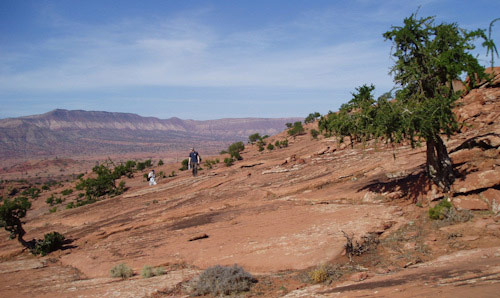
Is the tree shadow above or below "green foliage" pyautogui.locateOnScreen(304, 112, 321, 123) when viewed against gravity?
below

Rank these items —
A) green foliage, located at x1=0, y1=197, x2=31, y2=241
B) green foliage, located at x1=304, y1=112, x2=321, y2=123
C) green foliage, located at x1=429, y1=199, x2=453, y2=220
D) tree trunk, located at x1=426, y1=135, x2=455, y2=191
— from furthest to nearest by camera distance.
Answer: green foliage, located at x1=304, y1=112, x2=321, y2=123, green foliage, located at x1=0, y1=197, x2=31, y2=241, tree trunk, located at x1=426, y1=135, x2=455, y2=191, green foliage, located at x1=429, y1=199, x2=453, y2=220

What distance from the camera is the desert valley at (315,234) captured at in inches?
316

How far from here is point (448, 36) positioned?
10.8 m

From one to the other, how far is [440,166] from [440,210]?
176cm

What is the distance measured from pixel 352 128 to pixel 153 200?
1501 centimetres

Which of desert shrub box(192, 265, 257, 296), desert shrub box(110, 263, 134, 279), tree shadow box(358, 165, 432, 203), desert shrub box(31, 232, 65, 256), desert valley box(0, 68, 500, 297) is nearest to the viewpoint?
desert valley box(0, 68, 500, 297)

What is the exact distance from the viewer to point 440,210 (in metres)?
10.4

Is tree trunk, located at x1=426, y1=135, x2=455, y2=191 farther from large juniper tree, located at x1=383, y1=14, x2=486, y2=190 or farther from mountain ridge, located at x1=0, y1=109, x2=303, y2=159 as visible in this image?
mountain ridge, located at x1=0, y1=109, x2=303, y2=159

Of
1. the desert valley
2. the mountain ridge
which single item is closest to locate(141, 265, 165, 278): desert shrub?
the desert valley

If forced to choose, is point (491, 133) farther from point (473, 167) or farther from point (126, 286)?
point (126, 286)

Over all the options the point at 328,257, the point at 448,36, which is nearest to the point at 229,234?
the point at 328,257

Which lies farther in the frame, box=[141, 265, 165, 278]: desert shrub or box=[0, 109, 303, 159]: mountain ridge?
box=[0, 109, 303, 159]: mountain ridge

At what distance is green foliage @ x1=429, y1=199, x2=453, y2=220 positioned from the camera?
1037cm

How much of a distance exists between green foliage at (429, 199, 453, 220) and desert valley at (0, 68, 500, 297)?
0.56 feet
